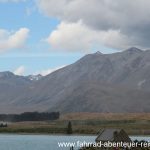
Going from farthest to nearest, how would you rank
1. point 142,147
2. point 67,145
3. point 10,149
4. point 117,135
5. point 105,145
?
point 67,145 < point 10,149 < point 117,135 < point 105,145 < point 142,147

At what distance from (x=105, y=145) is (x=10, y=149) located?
1434 inches

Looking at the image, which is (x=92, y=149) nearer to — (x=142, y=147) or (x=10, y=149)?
(x=142, y=147)

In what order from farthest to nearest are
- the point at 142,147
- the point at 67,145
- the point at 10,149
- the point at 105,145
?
1. the point at 67,145
2. the point at 10,149
3. the point at 105,145
4. the point at 142,147

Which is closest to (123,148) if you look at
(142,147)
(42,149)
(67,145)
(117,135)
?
(142,147)

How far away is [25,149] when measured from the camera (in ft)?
414

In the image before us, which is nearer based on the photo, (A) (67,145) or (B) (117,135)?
(B) (117,135)

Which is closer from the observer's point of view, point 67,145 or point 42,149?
point 42,149

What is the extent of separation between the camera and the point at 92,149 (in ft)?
290

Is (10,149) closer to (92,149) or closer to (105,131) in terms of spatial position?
(105,131)

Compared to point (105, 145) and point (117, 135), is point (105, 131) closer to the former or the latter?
point (117, 135)

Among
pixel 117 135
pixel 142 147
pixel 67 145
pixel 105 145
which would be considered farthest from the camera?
pixel 67 145

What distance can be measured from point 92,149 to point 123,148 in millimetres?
5355

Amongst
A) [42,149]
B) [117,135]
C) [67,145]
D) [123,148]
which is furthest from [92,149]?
[67,145]

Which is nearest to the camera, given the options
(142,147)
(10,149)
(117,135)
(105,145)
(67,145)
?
(142,147)
